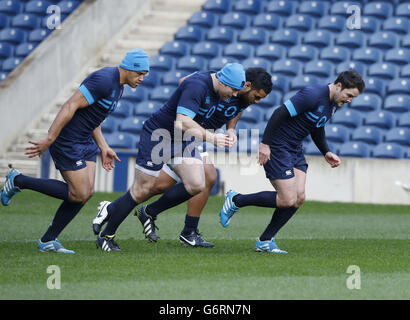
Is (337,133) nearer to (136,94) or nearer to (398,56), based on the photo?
(398,56)

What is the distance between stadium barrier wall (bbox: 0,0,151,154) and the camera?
16.9 meters

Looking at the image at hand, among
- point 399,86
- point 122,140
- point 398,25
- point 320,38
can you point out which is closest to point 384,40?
point 398,25

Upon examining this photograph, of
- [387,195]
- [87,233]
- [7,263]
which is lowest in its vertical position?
[387,195]

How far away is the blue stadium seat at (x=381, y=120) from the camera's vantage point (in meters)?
15.6

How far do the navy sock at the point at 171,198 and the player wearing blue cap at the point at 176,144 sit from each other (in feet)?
0.72

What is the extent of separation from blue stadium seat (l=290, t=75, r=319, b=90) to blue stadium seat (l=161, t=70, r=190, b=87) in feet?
7.84

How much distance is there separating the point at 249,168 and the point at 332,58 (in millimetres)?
3749

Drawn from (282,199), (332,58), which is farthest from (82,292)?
(332,58)

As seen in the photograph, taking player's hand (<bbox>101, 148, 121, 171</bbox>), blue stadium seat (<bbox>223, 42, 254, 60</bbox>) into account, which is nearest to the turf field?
player's hand (<bbox>101, 148, 121, 171</bbox>)

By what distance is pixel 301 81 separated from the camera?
54.8 feet

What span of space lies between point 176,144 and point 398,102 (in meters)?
9.40

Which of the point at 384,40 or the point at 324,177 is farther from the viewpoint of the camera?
the point at 384,40
